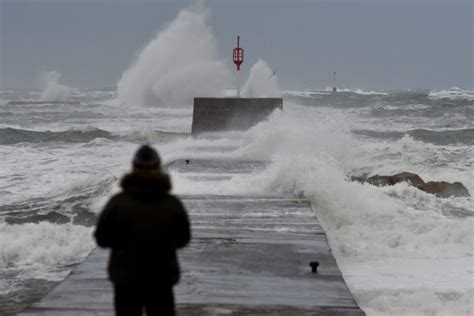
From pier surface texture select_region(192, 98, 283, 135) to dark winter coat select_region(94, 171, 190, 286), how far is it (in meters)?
15.6

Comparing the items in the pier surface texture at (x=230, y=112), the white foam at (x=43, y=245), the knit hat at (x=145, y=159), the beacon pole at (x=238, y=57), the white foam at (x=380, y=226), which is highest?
the beacon pole at (x=238, y=57)

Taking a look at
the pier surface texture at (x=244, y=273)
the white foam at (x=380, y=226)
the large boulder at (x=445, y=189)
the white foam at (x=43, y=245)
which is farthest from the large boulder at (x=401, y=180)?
the white foam at (x=43, y=245)

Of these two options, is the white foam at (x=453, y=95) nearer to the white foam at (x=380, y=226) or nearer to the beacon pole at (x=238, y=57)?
the beacon pole at (x=238, y=57)

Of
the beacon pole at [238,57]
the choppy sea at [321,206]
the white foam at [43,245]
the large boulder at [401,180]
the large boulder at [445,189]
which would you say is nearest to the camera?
the choppy sea at [321,206]

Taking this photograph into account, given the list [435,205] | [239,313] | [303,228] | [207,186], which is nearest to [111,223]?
[239,313]

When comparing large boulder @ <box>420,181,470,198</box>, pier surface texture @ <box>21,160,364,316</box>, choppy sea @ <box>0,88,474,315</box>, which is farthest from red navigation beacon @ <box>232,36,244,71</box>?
pier surface texture @ <box>21,160,364,316</box>

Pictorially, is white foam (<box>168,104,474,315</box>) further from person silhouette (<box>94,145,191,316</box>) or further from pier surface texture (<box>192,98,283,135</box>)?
pier surface texture (<box>192,98,283,135</box>)

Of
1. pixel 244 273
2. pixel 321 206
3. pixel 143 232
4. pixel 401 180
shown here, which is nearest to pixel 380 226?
pixel 321 206

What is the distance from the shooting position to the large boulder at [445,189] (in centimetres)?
1148

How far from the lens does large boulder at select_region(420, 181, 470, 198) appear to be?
37.7ft

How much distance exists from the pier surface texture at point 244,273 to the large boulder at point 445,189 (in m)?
4.45

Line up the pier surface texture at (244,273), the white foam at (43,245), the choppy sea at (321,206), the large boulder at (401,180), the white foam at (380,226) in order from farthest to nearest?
the large boulder at (401,180), the white foam at (43,245), the choppy sea at (321,206), the white foam at (380,226), the pier surface texture at (244,273)

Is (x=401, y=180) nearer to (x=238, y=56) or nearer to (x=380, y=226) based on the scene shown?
(x=380, y=226)

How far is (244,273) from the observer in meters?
5.20
